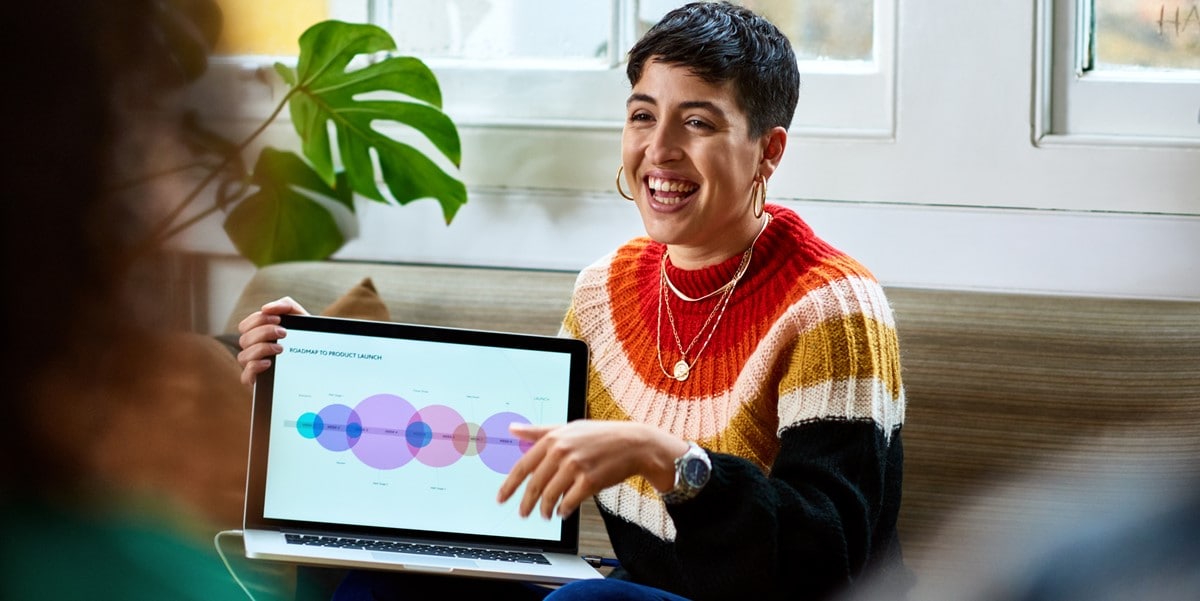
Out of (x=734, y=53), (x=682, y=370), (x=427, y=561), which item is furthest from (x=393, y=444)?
(x=734, y=53)

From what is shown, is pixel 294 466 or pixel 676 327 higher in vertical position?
pixel 676 327

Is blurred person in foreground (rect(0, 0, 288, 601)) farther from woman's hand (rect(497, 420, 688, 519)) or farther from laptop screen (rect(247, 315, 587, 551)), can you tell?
laptop screen (rect(247, 315, 587, 551))

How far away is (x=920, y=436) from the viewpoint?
1.43 m

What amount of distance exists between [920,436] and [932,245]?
0.34 meters

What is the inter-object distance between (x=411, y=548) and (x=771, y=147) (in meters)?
0.55

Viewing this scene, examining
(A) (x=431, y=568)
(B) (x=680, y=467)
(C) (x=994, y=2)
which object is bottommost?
(A) (x=431, y=568)

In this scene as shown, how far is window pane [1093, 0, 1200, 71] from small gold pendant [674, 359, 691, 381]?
2.57 ft

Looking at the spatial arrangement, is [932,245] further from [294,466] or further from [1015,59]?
[294,466]

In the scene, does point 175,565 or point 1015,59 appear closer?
point 175,565

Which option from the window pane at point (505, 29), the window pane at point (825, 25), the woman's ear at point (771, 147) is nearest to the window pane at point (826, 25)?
the window pane at point (825, 25)

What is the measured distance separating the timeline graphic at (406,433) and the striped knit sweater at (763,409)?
14cm

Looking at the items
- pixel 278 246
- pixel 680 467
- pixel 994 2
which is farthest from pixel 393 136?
pixel 680 467

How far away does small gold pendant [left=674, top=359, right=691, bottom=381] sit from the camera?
4.07 feet

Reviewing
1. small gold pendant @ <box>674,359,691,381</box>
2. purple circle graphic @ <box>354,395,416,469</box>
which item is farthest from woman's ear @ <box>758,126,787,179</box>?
purple circle graphic @ <box>354,395,416,469</box>
